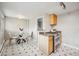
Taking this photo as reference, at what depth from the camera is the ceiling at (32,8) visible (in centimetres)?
106

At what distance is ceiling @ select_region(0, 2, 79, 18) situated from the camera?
3.47ft

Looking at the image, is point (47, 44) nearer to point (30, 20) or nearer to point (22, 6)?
point (30, 20)

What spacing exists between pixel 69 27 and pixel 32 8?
73cm

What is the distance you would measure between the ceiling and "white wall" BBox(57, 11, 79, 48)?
4.8 inches

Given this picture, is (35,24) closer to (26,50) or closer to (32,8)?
(32,8)

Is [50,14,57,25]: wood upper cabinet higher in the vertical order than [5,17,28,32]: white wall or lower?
higher

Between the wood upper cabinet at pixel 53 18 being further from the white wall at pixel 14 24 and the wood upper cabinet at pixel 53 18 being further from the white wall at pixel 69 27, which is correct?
the white wall at pixel 14 24

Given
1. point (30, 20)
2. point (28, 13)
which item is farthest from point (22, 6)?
point (30, 20)

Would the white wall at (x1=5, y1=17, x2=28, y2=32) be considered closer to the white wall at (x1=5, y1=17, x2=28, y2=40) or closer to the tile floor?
the white wall at (x1=5, y1=17, x2=28, y2=40)

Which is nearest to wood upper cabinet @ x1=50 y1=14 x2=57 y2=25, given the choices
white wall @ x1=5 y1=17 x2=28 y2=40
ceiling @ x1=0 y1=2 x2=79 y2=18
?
ceiling @ x1=0 y1=2 x2=79 y2=18

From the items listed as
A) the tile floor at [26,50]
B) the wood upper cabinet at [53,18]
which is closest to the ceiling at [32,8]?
the wood upper cabinet at [53,18]

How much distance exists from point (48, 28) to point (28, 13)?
44 cm

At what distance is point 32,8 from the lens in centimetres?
111

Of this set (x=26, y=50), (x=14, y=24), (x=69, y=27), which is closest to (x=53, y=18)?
(x=69, y=27)
